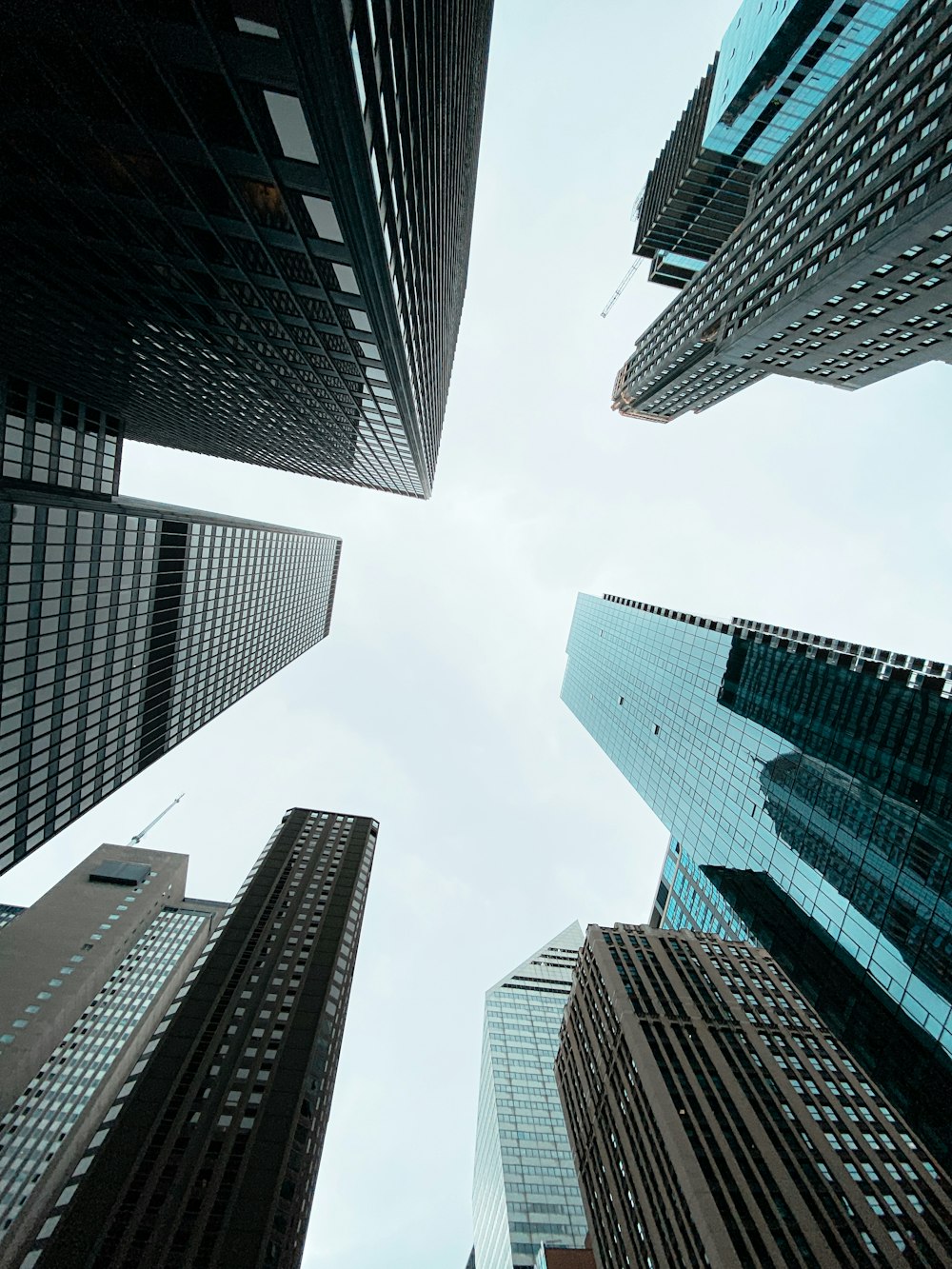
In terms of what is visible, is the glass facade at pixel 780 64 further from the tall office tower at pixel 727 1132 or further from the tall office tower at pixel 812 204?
the tall office tower at pixel 727 1132

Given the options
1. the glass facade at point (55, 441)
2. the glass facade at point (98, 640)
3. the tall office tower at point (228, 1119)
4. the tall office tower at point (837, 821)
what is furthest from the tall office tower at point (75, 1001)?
the tall office tower at point (837, 821)

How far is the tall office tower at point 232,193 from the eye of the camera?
50.3ft

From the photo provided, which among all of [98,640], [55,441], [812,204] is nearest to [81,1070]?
[98,640]

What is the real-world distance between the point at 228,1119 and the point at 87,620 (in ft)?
159

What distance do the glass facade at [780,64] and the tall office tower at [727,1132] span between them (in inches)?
4693

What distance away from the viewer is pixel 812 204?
222ft

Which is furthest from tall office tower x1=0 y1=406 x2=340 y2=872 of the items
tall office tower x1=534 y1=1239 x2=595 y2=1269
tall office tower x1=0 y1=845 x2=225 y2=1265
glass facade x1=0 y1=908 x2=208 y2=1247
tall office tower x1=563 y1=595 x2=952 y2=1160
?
tall office tower x1=534 y1=1239 x2=595 y2=1269

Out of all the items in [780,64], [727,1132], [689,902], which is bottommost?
[689,902]

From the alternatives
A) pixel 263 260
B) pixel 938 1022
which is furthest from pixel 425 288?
pixel 938 1022

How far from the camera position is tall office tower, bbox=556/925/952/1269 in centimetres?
4784

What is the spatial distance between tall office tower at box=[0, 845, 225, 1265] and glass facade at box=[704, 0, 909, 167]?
16843cm

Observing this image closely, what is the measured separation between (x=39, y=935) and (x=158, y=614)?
97.5 meters

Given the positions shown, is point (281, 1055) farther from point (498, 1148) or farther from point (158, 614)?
point (498, 1148)

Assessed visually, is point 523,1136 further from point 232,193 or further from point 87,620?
point 232,193
